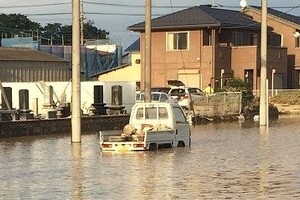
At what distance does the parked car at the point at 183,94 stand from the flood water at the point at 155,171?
1731 cm

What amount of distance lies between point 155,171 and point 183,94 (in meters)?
32.4

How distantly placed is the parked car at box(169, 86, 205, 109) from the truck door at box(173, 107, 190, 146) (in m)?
20.7

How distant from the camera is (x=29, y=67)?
6009cm

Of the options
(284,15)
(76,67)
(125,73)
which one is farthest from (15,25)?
(76,67)

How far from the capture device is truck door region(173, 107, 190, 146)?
93.6 ft

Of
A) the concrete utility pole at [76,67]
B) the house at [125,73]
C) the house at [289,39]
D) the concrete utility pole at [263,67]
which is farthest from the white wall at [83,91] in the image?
the house at [289,39]

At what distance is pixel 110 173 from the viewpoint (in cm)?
2095

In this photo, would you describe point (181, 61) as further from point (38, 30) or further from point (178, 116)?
point (38, 30)

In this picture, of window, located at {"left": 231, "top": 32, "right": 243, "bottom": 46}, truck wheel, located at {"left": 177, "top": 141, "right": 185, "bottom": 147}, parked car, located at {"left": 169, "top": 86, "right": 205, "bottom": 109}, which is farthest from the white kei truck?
window, located at {"left": 231, "top": 32, "right": 243, "bottom": 46}

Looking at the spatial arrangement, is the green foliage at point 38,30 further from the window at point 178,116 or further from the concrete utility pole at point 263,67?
the window at point 178,116

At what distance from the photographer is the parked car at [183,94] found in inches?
2017

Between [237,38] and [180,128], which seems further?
[237,38]

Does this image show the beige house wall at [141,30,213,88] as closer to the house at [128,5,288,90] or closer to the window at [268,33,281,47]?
the house at [128,5,288,90]

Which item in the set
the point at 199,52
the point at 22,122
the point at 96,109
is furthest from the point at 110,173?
the point at 199,52
